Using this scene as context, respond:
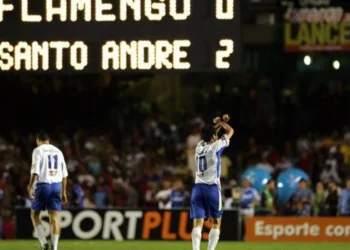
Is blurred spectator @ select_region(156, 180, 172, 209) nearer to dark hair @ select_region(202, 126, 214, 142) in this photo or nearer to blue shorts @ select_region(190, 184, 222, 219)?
blue shorts @ select_region(190, 184, 222, 219)

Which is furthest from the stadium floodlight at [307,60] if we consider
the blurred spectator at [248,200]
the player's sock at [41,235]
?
the player's sock at [41,235]

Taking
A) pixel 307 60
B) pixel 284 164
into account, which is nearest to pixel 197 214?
pixel 284 164

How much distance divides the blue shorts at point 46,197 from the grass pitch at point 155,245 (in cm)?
251

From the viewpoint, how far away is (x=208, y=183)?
19.6 metres

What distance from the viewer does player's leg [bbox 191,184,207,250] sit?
19469 millimetres

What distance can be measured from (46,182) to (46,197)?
0.23 meters

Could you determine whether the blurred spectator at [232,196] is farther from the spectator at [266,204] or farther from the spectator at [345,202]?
the spectator at [345,202]

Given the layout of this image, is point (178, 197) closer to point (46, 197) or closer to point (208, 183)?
point (46, 197)

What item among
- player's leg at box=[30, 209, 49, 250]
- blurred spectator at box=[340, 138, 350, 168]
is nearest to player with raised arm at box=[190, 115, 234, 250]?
player's leg at box=[30, 209, 49, 250]

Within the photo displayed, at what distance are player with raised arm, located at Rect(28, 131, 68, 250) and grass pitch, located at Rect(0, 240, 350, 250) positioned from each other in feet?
8.17

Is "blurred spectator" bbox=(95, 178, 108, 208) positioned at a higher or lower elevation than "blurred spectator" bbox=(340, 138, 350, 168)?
lower

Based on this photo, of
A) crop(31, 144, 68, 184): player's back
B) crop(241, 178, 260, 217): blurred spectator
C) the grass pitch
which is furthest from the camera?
crop(241, 178, 260, 217): blurred spectator

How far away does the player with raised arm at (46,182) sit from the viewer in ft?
66.4

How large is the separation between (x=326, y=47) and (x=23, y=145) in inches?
311
